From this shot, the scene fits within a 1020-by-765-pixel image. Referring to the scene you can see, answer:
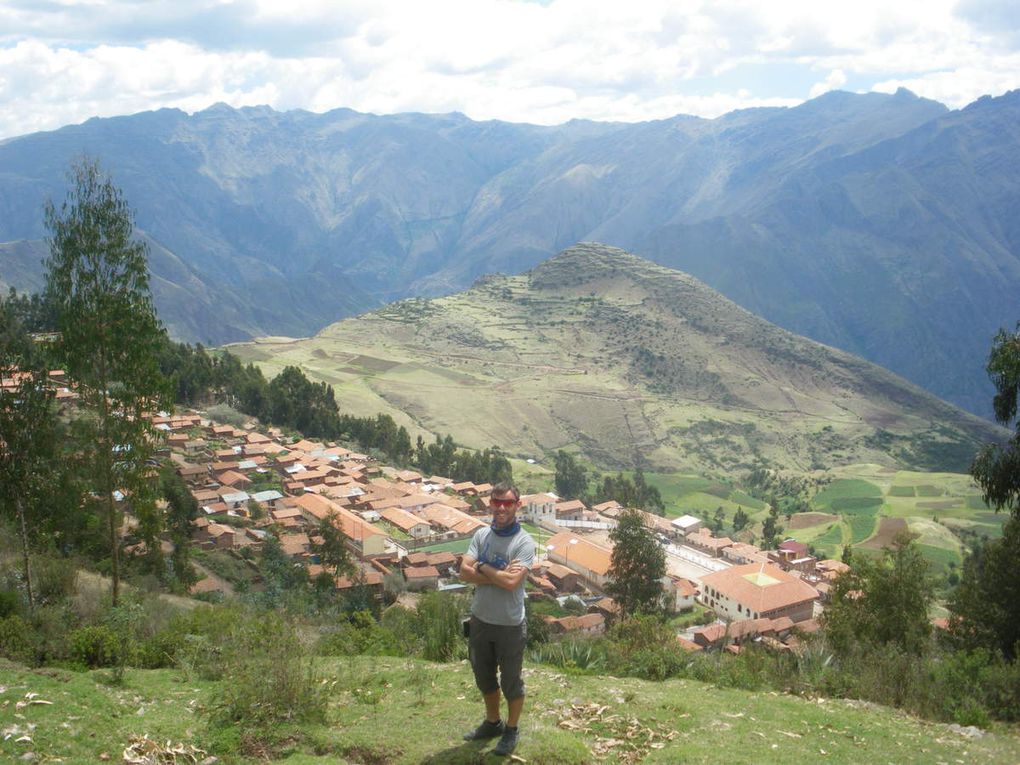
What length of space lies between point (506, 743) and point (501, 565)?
1888mm

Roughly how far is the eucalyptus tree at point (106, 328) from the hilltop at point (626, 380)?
281 feet

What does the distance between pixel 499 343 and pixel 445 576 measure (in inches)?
4763

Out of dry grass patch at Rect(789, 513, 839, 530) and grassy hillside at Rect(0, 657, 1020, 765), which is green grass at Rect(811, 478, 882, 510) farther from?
grassy hillside at Rect(0, 657, 1020, 765)

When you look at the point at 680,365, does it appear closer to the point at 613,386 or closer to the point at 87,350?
the point at 613,386

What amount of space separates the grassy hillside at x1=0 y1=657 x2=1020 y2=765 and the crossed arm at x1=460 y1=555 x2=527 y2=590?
1857 millimetres

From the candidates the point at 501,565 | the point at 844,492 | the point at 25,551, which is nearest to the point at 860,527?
the point at 844,492

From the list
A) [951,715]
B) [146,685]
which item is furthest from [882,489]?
[146,685]

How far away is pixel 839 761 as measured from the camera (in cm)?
867

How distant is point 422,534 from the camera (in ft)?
163

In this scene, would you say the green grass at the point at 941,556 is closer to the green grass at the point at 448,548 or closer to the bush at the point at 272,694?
the green grass at the point at 448,548

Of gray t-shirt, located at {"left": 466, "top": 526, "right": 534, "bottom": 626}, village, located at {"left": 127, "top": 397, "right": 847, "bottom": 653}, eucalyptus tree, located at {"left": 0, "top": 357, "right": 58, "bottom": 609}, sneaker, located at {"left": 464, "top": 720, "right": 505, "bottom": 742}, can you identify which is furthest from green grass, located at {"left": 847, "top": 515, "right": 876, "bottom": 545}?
gray t-shirt, located at {"left": 466, "top": 526, "right": 534, "bottom": 626}

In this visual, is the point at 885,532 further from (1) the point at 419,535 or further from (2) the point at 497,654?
(2) the point at 497,654

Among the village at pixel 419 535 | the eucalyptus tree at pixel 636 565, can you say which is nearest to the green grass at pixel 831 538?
the village at pixel 419 535

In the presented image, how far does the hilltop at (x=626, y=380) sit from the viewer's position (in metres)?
117
